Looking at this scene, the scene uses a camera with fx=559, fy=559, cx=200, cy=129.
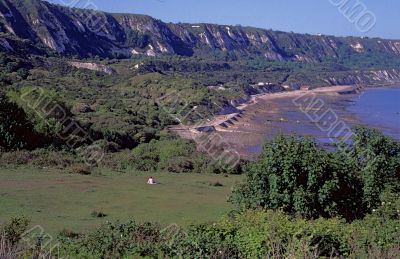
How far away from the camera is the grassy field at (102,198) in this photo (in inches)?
867

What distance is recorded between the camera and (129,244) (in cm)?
1245

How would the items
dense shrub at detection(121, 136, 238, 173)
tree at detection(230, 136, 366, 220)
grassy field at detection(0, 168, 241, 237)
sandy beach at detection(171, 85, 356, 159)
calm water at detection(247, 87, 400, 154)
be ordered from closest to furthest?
tree at detection(230, 136, 366, 220), grassy field at detection(0, 168, 241, 237), dense shrub at detection(121, 136, 238, 173), sandy beach at detection(171, 85, 356, 159), calm water at detection(247, 87, 400, 154)

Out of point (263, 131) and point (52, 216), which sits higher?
point (263, 131)

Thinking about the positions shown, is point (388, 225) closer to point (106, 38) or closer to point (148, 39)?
point (106, 38)

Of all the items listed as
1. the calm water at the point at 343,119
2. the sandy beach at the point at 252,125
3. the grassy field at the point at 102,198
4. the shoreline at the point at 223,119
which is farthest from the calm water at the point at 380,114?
the grassy field at the point at 102,198

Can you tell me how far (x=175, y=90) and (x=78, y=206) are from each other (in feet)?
232

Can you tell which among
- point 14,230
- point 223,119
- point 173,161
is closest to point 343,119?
point 223,119

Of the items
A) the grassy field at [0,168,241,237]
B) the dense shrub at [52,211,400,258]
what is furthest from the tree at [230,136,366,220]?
the dense shrub at [52,211,400,258]

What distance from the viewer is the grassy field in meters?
22.0

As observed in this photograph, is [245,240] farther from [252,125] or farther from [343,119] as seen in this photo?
[343,119]

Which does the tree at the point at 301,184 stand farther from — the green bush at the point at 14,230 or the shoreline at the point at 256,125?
the shoreline at the point at 256,125

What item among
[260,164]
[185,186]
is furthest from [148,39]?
[260,164]

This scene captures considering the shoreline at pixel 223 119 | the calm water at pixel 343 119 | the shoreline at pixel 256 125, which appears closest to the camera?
the shoreline at pixel 256 125

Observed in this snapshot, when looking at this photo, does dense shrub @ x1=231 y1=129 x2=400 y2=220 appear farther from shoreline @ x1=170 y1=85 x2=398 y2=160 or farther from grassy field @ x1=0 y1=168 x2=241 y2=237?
shoreline @ x1=170 y1=85 x2=398 y2=160
